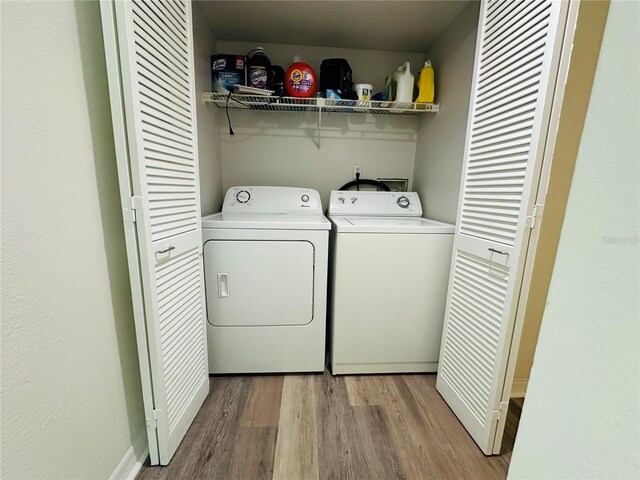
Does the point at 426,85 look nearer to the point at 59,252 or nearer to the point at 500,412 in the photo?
the point at 500,412

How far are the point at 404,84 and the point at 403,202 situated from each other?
2.94ft

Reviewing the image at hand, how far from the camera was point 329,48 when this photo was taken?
7.46ft

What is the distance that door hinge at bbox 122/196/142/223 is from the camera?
98 cm

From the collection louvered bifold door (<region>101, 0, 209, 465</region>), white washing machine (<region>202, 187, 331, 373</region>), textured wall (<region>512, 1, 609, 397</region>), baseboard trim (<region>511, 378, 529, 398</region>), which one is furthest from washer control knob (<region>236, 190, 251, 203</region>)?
baseboard trim (<region>511, 378, 529, 398</region>)

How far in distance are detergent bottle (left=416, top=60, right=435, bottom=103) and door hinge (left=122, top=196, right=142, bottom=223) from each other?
2.01m

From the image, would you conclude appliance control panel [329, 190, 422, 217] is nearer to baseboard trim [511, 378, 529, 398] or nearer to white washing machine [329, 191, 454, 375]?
white washing machine [329, 191, 454, 375]

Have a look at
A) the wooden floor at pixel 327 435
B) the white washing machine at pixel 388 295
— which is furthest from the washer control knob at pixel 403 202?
the wooden floor at pixel 327 435

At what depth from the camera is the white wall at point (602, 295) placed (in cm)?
34

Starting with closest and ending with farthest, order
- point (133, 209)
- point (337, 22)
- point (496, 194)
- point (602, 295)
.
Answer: point (602, 295) < point (133, 209) < point (496, 194) < point (337, 22)

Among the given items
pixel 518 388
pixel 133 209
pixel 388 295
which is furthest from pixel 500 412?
pixel 133 209

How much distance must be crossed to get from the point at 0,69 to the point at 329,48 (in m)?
2.20

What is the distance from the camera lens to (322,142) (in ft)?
7.86

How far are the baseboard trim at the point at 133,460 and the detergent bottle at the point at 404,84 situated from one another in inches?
99.9

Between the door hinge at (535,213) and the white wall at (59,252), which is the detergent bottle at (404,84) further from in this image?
the white wall at (59,252)
